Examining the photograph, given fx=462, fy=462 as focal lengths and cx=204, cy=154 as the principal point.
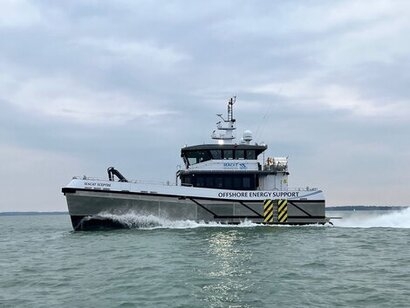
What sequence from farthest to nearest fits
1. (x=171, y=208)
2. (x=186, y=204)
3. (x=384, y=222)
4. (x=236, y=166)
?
(x=384, y=222) → (x=236, y=166) → (x=186, y=204) → (x=171, y=208)

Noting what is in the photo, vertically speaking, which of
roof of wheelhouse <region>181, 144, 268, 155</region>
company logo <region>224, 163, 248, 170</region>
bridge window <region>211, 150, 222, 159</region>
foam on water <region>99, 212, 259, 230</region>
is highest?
roof of wheelhouse <region>181, 144, 268, 155</region>

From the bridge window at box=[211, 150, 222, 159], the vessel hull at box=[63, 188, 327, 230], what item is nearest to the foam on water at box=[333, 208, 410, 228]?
the vessel hull at box=[63, 188, 327, 230]

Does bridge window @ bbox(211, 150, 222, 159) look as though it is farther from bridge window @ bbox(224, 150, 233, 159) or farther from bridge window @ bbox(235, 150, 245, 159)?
bridge window @ bbox(235, 150, 245, 159)

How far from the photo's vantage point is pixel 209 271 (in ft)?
50.4

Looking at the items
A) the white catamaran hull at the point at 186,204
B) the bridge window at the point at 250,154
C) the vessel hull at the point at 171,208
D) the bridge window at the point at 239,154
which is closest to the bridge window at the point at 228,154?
the bridge window at the point at 239,154

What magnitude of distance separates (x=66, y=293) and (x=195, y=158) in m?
22.7

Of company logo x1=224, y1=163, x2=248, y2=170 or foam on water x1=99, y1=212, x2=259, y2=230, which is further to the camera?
company logo x1=224, y1=163, x2=248, y2=170

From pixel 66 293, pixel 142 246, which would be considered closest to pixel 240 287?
pixel 66 293

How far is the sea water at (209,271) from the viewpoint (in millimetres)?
11977

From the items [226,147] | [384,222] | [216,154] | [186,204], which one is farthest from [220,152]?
[384,222]

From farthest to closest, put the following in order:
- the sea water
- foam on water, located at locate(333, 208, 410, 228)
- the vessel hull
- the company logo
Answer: foam on water, located at locate(333, 208, 410, 228), the company logo, the vessel hull, the sea water

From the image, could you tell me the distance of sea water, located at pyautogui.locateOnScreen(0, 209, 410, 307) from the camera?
39.3ft

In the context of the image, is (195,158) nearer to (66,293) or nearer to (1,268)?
(1,268)

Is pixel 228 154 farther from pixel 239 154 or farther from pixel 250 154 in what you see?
pixel 250 154
